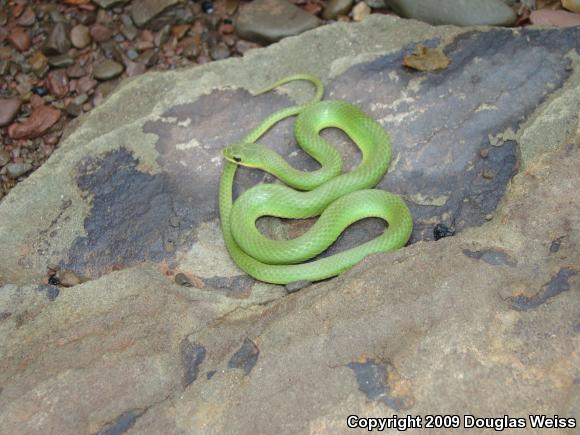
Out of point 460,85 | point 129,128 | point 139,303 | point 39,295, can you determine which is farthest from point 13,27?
point 460,85

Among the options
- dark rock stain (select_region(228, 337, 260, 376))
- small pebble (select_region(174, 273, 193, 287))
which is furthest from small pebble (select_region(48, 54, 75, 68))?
dark rock stain (select_region(228, 337, 260, 376))

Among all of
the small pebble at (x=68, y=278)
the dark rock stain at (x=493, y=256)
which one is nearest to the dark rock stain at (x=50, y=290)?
the small pebble at (x=68, y=278)

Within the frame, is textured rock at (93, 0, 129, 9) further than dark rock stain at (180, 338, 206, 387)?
Yes

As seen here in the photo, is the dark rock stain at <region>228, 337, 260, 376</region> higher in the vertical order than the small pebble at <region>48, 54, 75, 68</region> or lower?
lower

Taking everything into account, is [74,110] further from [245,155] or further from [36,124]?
[245,155]

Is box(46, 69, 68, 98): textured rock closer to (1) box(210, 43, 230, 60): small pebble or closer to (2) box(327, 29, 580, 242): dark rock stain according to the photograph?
(1) box(210, 43, 230, 60): small pebble

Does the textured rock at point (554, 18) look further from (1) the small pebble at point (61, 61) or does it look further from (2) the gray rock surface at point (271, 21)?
(1) the small pebble at point (61, 61)
